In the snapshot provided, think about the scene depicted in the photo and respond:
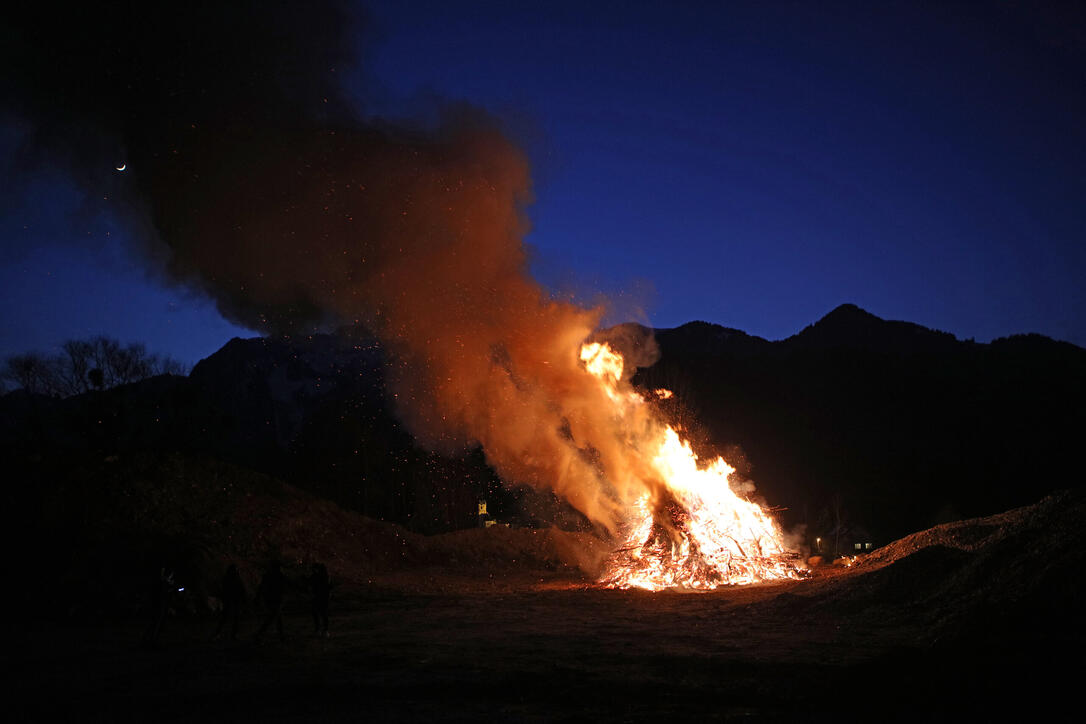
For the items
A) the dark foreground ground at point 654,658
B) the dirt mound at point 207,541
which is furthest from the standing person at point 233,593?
the dirt mound at point 207,541

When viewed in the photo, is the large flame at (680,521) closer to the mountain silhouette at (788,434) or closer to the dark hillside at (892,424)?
the mountain silhouette at (788,434)

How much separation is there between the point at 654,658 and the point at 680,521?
12.7 m

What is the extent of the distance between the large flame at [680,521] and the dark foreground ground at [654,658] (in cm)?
445

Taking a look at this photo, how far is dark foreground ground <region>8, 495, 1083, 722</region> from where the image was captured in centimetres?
830

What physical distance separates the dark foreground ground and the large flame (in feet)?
14.6

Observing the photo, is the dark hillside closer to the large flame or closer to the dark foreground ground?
the large flame

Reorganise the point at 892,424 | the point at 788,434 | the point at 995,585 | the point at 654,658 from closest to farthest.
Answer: the point at 654,658
the point at 995,585
the point at 788,434
the point at 892,424

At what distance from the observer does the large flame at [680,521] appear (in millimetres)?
22828

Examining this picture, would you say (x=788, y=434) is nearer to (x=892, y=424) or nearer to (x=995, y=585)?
(x=892, y=424)

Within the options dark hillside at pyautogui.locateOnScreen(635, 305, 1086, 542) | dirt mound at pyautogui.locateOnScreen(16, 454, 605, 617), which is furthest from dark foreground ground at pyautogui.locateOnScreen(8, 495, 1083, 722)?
dark hillside at pyautogui.locateOnScreen(635, 305, 1086, 542)

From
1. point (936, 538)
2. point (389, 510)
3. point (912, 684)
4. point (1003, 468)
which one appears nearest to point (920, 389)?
point (1003, 468)

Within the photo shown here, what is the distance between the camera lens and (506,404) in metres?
25.8

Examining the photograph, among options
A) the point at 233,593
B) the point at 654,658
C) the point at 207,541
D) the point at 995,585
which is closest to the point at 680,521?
the point at 995,585

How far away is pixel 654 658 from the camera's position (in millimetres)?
11273
